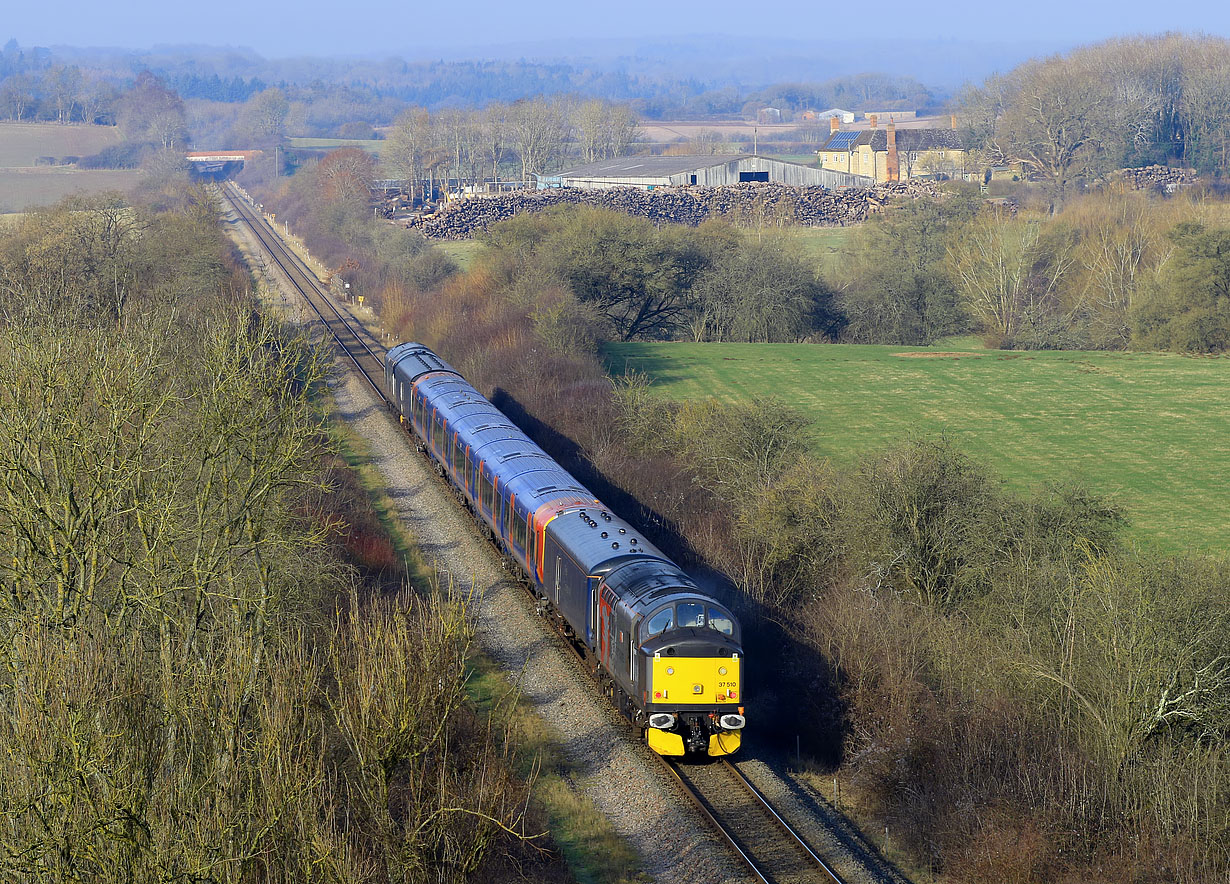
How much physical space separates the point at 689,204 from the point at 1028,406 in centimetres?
6660

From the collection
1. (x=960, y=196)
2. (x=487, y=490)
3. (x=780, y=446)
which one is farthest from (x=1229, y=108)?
(x=487, y=490)

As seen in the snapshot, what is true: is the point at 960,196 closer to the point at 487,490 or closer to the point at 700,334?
the point at 700,334

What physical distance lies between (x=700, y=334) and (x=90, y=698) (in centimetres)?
6310

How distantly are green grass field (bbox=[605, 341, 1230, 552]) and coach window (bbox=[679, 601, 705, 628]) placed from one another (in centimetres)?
1968

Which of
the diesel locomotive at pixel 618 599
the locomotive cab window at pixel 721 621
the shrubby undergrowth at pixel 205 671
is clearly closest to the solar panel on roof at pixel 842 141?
the diesel locomotive at pixel 618 599

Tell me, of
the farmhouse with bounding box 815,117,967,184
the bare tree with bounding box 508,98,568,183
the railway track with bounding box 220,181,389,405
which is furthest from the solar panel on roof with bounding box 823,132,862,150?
the railway track with bounding box 220,181,389,405

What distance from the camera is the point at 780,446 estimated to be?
35.7 m

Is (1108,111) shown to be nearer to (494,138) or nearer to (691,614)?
(494,138)

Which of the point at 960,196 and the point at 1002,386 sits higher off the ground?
the point at 960,196

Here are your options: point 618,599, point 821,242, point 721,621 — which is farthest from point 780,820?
point 821,242

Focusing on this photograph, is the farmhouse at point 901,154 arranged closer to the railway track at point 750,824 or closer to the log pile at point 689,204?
the log pile at point 689,204

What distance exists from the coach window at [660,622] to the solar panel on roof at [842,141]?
150 meters

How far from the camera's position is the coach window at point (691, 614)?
2050 centimetres

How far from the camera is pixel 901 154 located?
15562 cm
